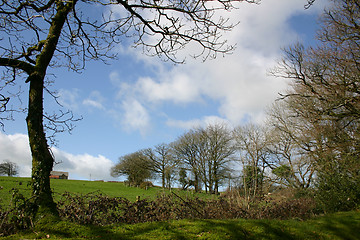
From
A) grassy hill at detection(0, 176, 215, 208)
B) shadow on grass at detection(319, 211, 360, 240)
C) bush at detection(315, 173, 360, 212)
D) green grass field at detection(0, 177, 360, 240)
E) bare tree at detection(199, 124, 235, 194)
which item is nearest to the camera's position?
green grass field at detection(0, 177, 360, 240)

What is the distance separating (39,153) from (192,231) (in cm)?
388

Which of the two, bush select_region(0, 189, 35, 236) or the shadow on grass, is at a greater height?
bush select_region(0, 189, 35, 236)

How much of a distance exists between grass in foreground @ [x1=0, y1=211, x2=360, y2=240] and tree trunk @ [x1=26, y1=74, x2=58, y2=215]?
0.60 meters

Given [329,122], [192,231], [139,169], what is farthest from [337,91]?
[139,169]

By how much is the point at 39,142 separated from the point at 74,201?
66.8 inches

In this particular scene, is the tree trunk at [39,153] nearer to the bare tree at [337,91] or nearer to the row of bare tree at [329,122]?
the row of bare tree at [329,122]

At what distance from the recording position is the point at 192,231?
5676 millimetres

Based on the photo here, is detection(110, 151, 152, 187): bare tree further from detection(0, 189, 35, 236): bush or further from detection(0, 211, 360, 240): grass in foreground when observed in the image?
detection(0, 189, 35, 236): bush

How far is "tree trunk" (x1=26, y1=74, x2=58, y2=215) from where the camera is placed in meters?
5.49

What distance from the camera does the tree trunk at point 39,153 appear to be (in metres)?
5.49

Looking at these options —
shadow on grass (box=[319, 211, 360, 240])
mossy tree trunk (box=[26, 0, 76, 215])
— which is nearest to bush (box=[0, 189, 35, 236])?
mossy tree trunk (box=[26, 0, 76, 215])

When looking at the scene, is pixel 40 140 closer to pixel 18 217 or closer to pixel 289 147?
pixel 18 217

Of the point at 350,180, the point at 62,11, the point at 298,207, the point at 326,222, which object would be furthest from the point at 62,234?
the point at 350,180

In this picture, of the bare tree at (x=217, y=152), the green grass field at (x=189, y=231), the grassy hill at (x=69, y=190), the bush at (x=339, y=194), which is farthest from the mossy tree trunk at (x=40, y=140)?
the bare tree at (x=217, y=152)
